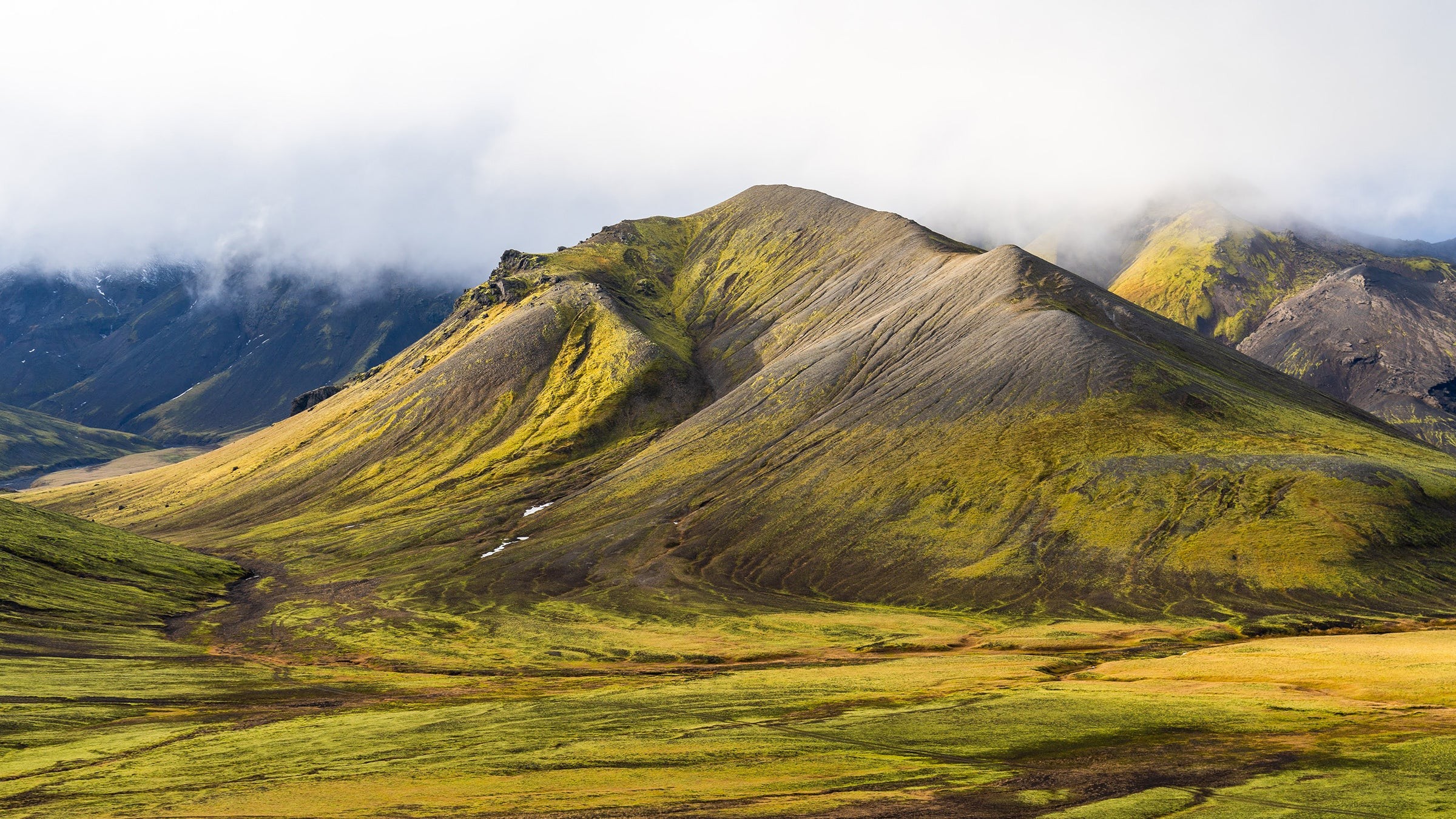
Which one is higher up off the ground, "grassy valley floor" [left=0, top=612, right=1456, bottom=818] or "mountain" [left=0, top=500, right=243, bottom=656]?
"mountain" [left=0, top=500, right=243, bottom=656]

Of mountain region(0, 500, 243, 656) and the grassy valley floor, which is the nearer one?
the grassy valley floor

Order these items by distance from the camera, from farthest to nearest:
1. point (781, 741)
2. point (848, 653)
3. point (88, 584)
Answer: point (88, 584)
point (848, 653)
point (781, 741)

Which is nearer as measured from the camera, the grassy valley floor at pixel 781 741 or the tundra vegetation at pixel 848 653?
the grassy valley floor at pixel 781 741

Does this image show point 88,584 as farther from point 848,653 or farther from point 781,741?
point 781,741

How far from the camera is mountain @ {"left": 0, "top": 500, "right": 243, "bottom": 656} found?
119 meters

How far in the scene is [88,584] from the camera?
151 meters

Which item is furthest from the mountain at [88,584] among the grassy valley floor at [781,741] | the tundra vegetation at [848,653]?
the grassy valley floor at [781,741]

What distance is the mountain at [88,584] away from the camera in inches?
4698

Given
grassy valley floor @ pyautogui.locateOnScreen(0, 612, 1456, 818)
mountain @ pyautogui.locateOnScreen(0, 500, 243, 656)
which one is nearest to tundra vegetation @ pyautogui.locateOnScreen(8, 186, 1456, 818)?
grassy valley floor @ pyautogui.locateOnScreen(0, 612, 1456, 818)

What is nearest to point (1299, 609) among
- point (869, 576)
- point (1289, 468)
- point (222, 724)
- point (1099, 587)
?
point (1099, 587)

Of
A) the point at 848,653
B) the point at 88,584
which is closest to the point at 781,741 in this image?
the point at 848,653

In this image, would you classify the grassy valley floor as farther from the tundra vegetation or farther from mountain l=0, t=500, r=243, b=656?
mountain l=0, t=500, r=243, b=656

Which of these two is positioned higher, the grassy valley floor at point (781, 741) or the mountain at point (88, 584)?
the mountain at point (88, 584)

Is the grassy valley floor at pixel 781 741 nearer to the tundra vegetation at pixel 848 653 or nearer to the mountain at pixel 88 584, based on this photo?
the tundra vegetation at pixel 848 653
